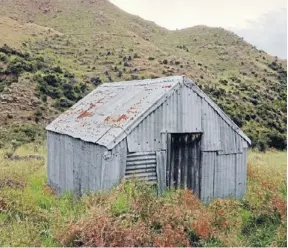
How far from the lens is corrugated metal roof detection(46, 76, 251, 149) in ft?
40.5

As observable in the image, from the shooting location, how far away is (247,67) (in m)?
60.0

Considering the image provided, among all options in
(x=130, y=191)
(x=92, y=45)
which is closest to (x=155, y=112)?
(x=130, y=191)

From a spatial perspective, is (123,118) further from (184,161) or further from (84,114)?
(84,114)

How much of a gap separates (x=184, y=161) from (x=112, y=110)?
7.93 feet

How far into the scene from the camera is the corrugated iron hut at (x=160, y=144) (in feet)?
40.2

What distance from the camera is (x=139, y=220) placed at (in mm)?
9938

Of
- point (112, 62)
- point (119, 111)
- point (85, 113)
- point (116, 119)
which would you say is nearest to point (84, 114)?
point (85, 113)

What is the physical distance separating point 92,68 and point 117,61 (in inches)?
153

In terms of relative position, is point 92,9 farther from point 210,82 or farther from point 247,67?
point 210,82

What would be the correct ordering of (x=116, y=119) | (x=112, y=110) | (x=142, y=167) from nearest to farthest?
(x=142, y=167) → (x=116, y=119) → (x=112, y=110)

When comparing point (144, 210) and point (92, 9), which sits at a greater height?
point (92, 9)

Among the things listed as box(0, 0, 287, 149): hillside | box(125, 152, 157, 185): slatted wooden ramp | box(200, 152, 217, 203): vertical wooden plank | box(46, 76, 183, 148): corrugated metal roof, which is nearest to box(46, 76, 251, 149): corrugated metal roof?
box(46, 76, 183, 148): corrugated metal roof

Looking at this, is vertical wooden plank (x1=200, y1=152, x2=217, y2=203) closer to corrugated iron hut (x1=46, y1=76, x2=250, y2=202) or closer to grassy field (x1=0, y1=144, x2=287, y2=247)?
corrugated iron hut (x1=46, y1=76, x2=250, y2=202)

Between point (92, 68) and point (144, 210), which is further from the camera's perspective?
point (92, 68)
